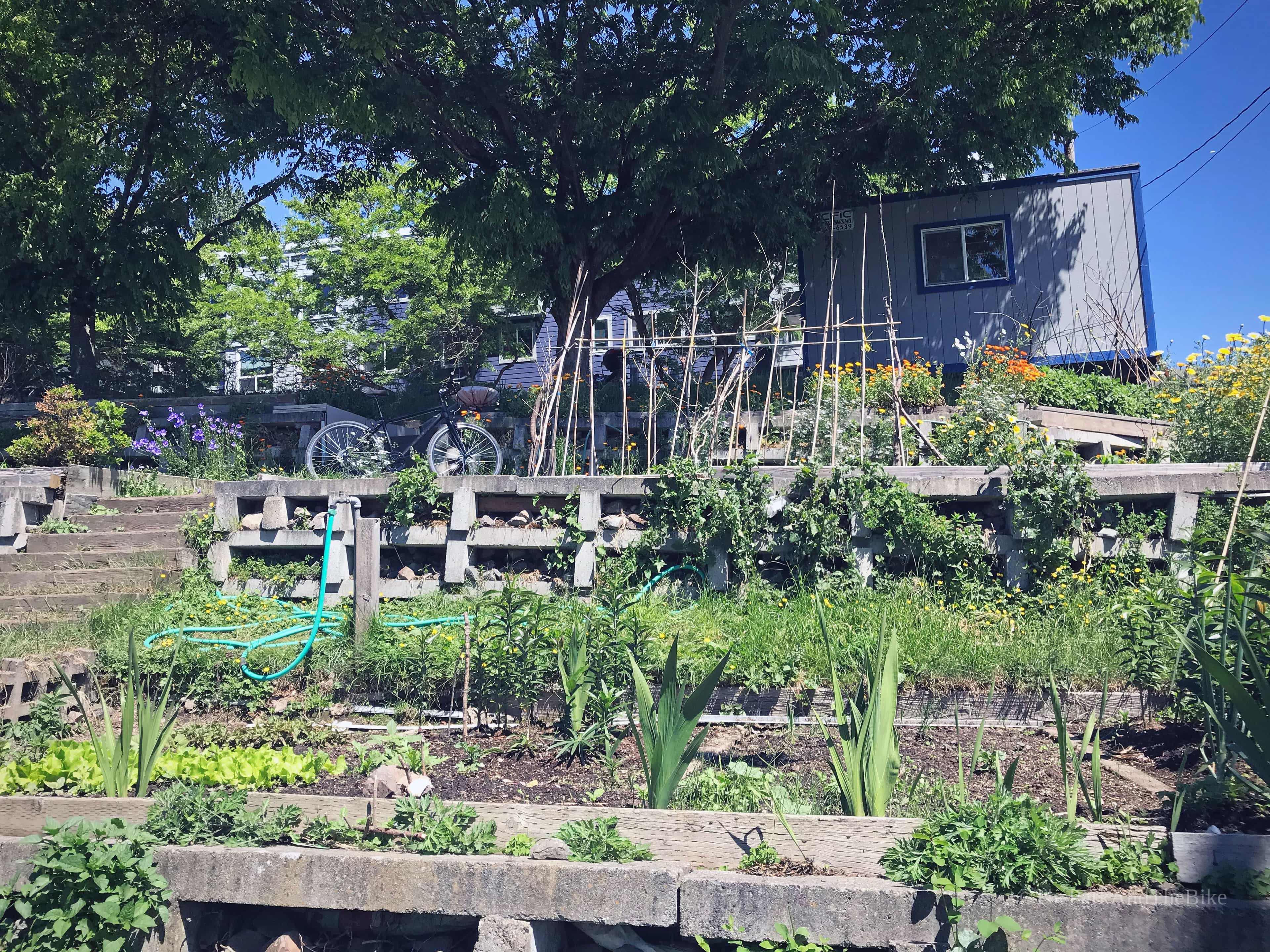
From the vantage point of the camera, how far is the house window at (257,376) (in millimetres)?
21375

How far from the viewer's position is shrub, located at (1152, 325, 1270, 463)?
24.8 feet

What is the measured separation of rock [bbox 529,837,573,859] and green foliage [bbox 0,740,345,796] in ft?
5.08

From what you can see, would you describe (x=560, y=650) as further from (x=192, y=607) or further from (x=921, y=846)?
(x=192, y=607)

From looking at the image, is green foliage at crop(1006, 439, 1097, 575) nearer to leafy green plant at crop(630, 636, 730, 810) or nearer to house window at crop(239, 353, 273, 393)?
leafy green plant at crop(630, 636, 730, 810)

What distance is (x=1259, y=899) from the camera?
2.92 m

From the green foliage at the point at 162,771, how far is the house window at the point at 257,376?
17153 millimetres

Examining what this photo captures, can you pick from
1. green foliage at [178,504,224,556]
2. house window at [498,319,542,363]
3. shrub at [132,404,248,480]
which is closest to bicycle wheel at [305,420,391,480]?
shrub at [132,404,248,480]

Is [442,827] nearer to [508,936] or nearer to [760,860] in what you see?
[508,936]

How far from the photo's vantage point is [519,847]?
353 centimetres

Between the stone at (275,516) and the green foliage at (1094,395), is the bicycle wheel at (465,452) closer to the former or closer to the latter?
the stone at (275,516)

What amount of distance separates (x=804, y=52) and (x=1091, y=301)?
21.6ft

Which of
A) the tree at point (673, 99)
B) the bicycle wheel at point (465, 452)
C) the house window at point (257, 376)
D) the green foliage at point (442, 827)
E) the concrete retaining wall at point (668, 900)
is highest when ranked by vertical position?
the tree at point (673, 99)

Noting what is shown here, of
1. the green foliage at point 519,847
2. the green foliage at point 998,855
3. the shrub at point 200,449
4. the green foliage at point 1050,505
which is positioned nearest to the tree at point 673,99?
the shrub at point 200,449

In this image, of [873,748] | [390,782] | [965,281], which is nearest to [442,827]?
[390,782]
